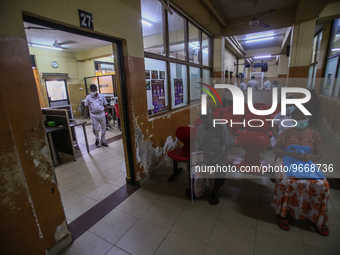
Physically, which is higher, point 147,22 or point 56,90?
point 147,22

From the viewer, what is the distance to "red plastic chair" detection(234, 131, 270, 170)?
2566 mm

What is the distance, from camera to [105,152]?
14.9ft

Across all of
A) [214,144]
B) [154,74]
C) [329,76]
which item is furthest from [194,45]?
[329,76]

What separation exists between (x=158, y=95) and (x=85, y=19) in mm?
1806

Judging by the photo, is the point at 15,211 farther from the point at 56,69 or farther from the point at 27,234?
the point at 56,69

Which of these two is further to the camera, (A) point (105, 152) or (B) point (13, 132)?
(A) point (105, 152)

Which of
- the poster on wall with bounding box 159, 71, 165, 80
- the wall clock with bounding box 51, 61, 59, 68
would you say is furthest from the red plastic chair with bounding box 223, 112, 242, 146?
the wall clock with bounding box 51, 61, 59, 68

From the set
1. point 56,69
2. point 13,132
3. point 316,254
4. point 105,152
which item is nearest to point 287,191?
point 316,254

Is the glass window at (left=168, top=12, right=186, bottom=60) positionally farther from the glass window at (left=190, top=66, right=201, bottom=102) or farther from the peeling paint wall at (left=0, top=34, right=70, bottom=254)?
the peeling paint wall at (left=0, top=34, right=70, bottom=254)

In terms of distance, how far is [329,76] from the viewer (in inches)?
227

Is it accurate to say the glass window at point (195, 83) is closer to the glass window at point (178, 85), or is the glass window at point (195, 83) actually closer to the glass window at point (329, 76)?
the glass window at point (178, 85)

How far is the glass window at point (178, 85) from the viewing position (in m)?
4.00

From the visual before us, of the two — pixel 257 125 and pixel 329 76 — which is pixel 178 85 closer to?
pixel 257 125

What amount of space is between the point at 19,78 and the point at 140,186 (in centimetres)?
220
